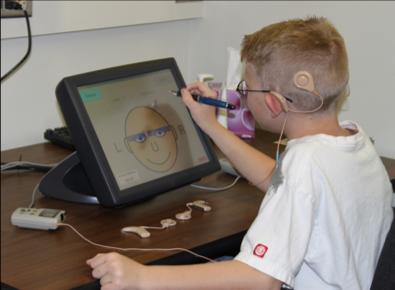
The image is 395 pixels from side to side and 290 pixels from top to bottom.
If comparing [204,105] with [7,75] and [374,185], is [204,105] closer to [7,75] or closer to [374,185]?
[374,185]

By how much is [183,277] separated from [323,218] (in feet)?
0.83

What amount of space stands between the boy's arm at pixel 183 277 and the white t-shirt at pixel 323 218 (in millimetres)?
22

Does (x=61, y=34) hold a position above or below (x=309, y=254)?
above

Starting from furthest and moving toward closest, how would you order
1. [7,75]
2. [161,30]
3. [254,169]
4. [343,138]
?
[161,30] → [7,75] → [254,169] → [343,138]

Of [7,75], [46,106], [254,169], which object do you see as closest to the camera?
[254,169]

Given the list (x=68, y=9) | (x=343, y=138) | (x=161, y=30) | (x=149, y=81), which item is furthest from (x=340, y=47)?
(x=161, y=30)

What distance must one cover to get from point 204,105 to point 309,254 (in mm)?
485

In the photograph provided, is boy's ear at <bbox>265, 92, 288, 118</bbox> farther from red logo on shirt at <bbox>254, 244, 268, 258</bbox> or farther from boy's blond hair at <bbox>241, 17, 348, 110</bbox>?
red logo on shirt at <bbox>254, 244, 268, 258</bbox>

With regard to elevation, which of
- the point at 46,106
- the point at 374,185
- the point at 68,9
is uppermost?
the point at 68,9

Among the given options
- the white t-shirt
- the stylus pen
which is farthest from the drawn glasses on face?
the white t-shirt

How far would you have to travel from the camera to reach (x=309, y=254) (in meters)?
1.21

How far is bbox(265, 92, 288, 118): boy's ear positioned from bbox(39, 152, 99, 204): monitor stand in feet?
1.59

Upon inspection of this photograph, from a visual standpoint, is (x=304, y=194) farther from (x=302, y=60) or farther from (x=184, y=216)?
(x=184, y=216)

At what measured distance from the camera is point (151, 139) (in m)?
1.60
